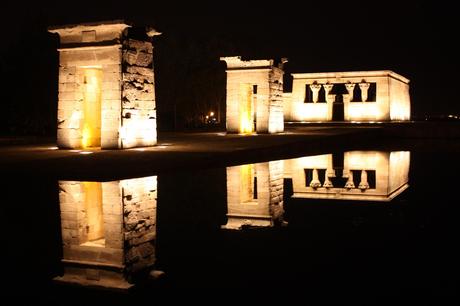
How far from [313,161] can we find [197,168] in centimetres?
466

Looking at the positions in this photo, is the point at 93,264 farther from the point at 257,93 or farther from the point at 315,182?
the point at 257,93

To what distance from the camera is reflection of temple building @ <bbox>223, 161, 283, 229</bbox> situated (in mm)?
7221

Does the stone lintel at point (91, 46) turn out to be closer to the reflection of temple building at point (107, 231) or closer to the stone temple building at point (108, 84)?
the stone temple building at point (108, 84)

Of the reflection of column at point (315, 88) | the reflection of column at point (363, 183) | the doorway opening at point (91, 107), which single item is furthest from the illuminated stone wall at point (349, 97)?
the reflection of column at point (363, 183)

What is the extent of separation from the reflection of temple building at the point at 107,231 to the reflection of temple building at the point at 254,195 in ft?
3.77

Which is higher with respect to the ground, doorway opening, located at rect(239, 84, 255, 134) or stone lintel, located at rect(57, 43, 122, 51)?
stone lintel, located at rect(57, 43, 122, 51)

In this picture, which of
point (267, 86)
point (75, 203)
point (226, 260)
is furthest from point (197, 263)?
point (267, 86)

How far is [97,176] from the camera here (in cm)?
1008

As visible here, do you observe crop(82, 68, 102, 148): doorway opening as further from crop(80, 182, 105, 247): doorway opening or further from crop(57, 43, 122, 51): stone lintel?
crop(80, 182, 105, 247): doorway opening

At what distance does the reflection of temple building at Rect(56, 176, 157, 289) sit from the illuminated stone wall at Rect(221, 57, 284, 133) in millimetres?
18715

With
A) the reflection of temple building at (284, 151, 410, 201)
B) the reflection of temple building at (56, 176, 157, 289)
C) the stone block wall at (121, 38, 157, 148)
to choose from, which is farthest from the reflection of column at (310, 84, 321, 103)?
the reflection of temple building at (56, 176, 157, 289)

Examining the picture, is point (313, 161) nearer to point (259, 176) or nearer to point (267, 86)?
point (259, 176)

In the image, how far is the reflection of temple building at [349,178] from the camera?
378 inches

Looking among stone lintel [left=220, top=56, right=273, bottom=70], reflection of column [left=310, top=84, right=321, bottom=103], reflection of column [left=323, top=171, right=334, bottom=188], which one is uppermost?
reflection of column [left=310, top=84, right=321, bottom=103]
